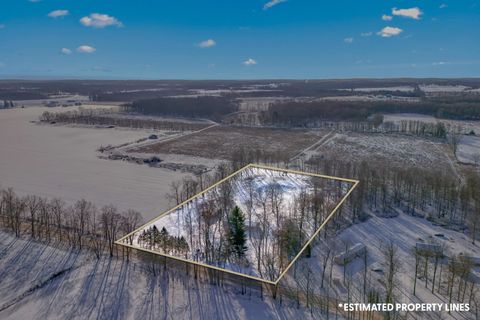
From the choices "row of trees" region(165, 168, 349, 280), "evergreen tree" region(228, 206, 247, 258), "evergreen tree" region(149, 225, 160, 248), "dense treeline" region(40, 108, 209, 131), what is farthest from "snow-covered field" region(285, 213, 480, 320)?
"dense treeline" region(40, 108, 209, 131)

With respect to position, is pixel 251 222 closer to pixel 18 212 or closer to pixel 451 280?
pixel 451 280

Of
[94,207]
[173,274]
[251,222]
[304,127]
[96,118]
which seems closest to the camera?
[251,222]

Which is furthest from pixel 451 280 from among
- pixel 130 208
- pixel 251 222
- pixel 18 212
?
pixel 18 212

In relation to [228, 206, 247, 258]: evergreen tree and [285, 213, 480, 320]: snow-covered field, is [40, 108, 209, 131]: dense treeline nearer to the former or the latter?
[285, 213, 480, 320]: snow-covered field

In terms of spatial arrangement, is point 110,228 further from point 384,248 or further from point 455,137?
point 455,137

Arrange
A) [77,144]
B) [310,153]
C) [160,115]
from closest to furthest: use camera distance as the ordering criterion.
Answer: [310,153] → [77,144] → [160,115]

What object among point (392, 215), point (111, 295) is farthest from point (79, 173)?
point (392, 215)
